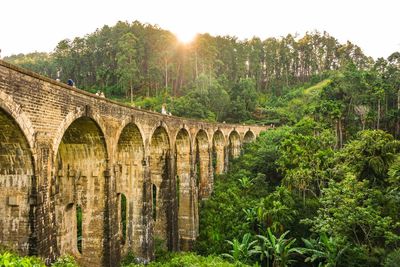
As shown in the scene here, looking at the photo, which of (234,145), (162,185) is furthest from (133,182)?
(234,145)

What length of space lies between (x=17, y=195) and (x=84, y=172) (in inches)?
187

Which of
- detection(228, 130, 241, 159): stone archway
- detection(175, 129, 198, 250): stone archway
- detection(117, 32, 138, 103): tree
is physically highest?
detection(117, 32, 138, 103): tree

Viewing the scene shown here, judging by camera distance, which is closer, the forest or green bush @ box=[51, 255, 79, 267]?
green bush @ box=[51, 255, 79, 267]

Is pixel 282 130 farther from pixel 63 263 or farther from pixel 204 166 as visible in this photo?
pixel 63 263

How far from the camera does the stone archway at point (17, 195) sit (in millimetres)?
8601

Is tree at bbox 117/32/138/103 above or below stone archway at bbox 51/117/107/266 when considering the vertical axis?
above

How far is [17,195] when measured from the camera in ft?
28.7

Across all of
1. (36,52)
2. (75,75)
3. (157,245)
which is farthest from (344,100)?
(36,52)

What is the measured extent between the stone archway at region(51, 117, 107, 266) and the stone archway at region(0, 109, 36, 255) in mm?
4173

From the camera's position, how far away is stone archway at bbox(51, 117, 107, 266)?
13.1 meters

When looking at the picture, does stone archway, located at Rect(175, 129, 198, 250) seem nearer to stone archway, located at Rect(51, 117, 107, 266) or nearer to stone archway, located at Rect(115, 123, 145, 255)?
stone archway, located at Rect(115, 123, 145, 255)

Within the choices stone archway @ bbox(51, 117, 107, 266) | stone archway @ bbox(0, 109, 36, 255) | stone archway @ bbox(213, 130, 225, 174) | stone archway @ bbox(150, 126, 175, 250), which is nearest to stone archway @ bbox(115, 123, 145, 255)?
stone archway @ bbox(150, 126, 175, 250)

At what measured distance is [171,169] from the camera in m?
20.9

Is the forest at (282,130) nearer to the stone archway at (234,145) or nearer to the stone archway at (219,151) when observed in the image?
the stone archway at (219,151)
